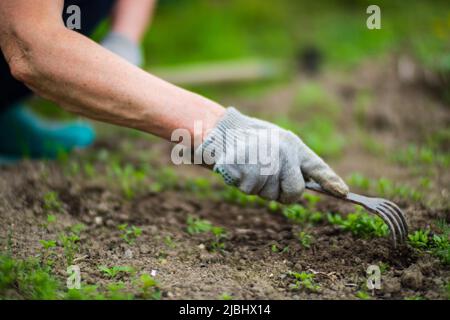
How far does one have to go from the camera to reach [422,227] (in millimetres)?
2004

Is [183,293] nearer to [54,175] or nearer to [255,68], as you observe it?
[54,175]

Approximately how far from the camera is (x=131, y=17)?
295 centimetres

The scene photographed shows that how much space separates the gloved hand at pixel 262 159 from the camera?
1784 millimetres

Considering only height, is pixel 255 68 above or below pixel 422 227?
above

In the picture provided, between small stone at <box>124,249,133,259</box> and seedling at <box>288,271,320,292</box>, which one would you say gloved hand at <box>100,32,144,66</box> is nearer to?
small stone at <box>124,249,133,259</box>

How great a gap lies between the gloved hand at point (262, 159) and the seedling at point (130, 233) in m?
0.45

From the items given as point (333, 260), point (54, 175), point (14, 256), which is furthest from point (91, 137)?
point (333, 260)

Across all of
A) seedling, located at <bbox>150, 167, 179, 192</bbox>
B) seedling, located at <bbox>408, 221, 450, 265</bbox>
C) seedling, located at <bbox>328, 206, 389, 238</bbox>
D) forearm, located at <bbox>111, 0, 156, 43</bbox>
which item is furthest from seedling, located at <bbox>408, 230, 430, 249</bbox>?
forearm, located at <bbox>111, 0, 156, 43</bbox>

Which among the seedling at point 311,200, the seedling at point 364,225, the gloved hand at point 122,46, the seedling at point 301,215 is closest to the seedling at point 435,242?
the seedling at point 364,225

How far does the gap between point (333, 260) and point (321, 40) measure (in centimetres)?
390

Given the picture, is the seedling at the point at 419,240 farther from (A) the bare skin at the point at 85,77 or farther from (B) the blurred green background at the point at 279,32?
(B) the blurred green background at the point at 279,32

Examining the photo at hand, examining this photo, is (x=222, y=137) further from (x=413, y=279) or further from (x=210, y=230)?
(x=413, y=279)

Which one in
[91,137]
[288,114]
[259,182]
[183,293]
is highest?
[288,114]

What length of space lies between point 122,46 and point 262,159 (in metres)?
1.43
